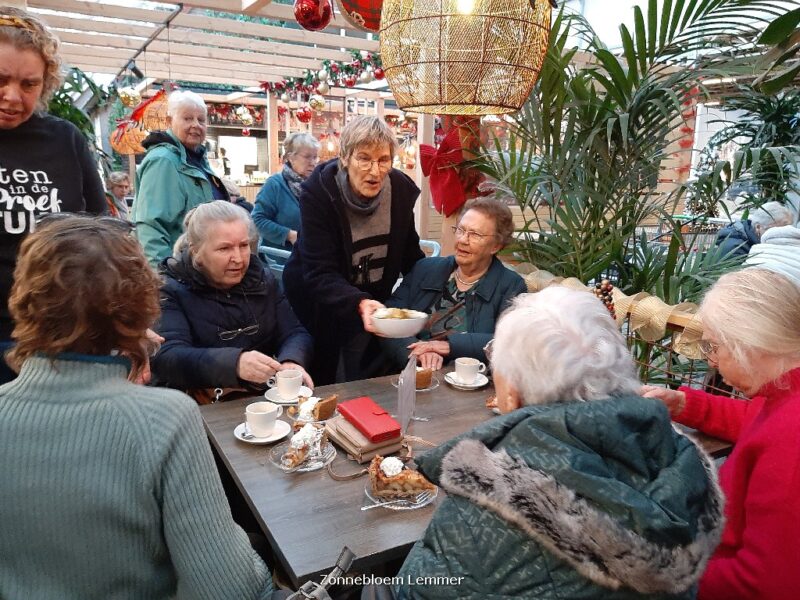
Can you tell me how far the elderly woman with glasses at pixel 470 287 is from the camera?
2.38 meters

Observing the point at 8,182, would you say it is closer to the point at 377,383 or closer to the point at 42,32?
the point at 42,32

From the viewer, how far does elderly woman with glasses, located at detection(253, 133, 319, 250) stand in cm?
427

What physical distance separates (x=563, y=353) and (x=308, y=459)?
2.58 feet

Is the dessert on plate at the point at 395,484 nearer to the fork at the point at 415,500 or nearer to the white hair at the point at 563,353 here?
the fork at the point at 415,500

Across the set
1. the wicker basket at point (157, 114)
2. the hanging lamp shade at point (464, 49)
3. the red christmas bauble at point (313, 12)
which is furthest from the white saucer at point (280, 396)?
the wicker basket at point (157, 114)

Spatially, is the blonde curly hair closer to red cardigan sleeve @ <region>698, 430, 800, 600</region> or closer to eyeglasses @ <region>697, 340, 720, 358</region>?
eyeglasses @ <region>697, 340, 720, 358</region>

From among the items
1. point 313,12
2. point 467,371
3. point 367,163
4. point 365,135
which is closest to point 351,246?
point 367,163

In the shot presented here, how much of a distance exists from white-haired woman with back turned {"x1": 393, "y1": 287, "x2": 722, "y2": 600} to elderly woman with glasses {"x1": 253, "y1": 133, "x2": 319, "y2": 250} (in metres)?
3.49

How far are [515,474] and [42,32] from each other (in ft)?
6.13

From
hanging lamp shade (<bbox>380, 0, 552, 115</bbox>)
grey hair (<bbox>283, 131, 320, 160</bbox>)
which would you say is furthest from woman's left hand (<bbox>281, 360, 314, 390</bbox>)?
grey hair (<bbox>283, 131, 320, 160</bbox>)

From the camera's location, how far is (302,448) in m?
1.45

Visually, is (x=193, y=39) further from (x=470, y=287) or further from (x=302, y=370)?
(x=302, y=370)

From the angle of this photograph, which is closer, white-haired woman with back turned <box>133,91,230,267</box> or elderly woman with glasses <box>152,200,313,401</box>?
elderly woman with glasses <box>152,200,313,401</box>

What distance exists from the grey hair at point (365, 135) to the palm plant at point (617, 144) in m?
0.68
